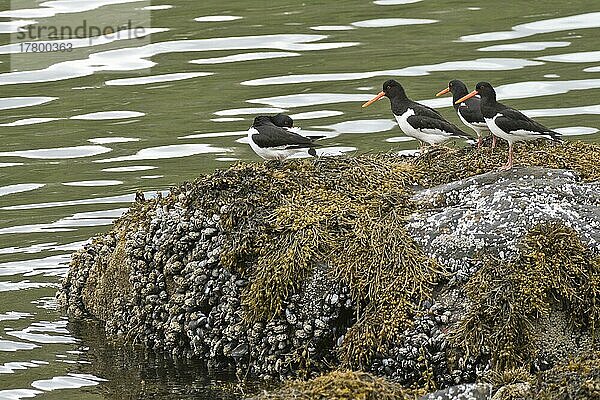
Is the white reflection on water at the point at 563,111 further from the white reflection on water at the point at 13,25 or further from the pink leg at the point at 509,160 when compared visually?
the white reflection on water at the point at 13,25

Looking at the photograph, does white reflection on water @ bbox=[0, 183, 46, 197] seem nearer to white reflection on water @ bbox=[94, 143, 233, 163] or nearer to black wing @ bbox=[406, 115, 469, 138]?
white reflection on water @ bbox=[94, 143, 233, 163]

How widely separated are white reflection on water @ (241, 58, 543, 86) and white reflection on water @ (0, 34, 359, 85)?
1716 millimetres

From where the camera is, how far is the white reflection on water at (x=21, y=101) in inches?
747

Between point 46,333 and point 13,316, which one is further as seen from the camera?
point 13,316

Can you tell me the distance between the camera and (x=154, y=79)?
20031 millimetres

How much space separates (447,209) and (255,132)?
2206 millimetres

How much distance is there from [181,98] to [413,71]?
3.64 metres

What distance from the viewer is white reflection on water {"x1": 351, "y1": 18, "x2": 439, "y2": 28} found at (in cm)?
2220

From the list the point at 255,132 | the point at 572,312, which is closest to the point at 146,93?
the point at 255,132

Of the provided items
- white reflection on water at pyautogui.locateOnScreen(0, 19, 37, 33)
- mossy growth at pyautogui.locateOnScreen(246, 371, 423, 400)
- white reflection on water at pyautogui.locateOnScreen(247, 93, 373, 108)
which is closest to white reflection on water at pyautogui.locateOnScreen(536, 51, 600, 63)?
white reflection on water at pyautogui.locateOnScreen(247, 93, 373, 108)

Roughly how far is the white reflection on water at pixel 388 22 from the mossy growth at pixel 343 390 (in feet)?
51.4

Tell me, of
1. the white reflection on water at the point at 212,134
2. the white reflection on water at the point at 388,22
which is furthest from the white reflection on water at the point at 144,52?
the white reflection on water at the point at 212,134

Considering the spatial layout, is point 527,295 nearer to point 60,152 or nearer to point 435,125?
point 435,125

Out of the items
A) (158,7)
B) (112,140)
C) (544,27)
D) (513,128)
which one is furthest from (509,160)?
(158,7)
